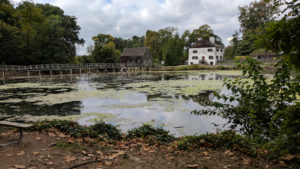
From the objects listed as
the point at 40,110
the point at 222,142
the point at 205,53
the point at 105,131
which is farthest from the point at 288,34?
the point at 205,53

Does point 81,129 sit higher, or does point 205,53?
point 205,53

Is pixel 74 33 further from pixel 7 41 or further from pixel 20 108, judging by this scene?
pixel 20 108

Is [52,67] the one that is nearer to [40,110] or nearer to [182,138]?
[40,110]

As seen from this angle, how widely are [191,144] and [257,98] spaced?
1809mm

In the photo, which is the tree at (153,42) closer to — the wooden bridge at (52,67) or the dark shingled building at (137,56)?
the dark shingled building at (137,56)

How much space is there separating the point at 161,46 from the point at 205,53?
772 inches

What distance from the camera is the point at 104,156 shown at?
4.14m

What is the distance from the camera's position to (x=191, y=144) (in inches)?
179

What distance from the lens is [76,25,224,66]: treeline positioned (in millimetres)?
58684

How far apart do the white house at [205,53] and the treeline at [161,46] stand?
3.97m

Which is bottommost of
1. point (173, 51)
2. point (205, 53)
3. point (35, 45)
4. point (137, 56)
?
point (137, 56)

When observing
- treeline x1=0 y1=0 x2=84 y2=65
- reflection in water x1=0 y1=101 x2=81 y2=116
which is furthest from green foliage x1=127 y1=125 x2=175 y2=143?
treeline x1=0 y1=0 x2=84 y2=65

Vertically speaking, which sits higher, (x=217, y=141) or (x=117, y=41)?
(x=117, y=41)

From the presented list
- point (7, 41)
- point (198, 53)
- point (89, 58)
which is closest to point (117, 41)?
point (89, 58)
